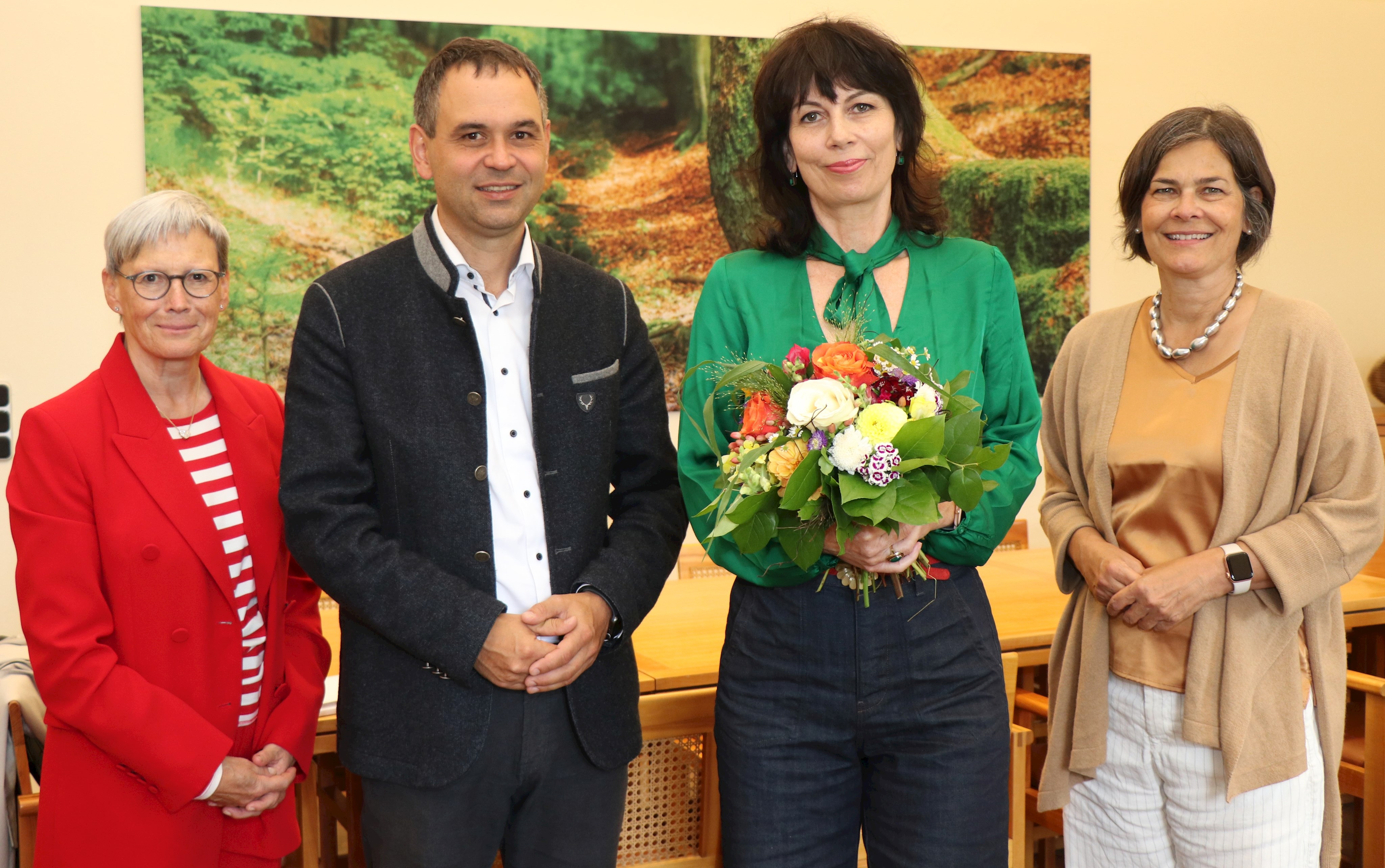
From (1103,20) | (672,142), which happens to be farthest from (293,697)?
(1103,20)

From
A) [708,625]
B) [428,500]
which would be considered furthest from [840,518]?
[708,625]

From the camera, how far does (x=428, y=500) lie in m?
1.78

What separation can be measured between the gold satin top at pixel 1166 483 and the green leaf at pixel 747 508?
0.88 m

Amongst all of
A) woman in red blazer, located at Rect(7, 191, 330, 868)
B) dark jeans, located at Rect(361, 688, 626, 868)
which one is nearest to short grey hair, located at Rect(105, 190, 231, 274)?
woman in red blazer, located at Rect(7, 191, 330, 868)

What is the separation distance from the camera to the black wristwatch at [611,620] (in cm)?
183

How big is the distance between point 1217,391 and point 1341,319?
4.30m

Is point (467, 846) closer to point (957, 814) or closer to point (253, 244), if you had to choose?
point (957, 814)

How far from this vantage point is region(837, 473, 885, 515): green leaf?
1598 millimetres

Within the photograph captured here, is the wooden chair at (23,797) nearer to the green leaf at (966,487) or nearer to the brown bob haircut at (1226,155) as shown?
the green leaf at (966,487)

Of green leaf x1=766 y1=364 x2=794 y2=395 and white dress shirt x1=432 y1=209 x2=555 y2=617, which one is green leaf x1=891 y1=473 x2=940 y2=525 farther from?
white dress shirt x1=432 y1=209 x2=555 y2=617

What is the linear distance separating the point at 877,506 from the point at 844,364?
212mm

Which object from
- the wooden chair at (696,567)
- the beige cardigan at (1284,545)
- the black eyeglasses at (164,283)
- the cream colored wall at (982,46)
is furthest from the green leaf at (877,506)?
the cream colored wall at (982,46)

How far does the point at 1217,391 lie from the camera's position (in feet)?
6.99

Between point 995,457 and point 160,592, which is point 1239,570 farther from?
point 160,592
